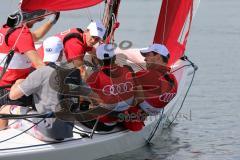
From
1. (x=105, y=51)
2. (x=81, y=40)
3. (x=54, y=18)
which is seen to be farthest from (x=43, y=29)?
(x=105, y=51)

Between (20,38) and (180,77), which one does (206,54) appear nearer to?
(180,77)

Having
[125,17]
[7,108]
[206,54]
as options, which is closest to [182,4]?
[7,108]

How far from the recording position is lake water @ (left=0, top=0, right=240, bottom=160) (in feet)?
31.0

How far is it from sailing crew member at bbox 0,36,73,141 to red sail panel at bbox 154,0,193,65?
3.17 meters

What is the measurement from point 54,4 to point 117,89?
1.23 m

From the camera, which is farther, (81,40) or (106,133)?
(81,40)

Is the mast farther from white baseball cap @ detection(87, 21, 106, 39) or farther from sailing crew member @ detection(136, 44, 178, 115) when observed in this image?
sailing crew member @ detection(136, 44, 178, 115)

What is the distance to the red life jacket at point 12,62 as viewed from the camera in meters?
7.39

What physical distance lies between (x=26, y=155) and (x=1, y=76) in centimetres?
96

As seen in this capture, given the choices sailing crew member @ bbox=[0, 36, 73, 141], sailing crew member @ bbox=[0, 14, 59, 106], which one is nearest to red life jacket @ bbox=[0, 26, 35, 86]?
sailing crew member @ bbox=[0, 14, 59, 106]

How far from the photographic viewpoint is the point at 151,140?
30.3 feet

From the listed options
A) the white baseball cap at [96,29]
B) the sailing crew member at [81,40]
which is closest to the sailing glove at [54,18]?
the sailing crew member at [81,40]

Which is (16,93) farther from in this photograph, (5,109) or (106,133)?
(106,133)

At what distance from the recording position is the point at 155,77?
7.53m
